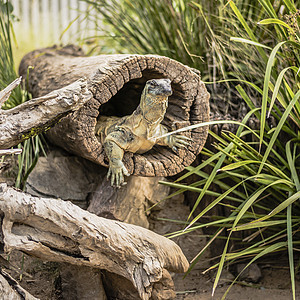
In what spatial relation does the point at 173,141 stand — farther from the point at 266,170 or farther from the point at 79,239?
the point at 79,239

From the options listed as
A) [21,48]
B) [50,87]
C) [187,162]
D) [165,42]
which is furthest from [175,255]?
[21,48]

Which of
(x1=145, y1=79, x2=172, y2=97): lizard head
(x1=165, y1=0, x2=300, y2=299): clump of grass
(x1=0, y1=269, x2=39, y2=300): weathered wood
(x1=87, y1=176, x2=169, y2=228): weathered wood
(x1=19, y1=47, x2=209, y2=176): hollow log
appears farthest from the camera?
(x1=87, y1=176, x2=169, y2=228): weathered wood

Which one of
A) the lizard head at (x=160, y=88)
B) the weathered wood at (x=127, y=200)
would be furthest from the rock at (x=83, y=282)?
the lizard head at (x=160, y=88)

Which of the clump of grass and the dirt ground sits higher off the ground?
the clump of grass

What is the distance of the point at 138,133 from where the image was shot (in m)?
2.05

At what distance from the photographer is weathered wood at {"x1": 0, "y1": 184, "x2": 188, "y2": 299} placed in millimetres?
1614

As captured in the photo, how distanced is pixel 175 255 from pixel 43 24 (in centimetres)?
346

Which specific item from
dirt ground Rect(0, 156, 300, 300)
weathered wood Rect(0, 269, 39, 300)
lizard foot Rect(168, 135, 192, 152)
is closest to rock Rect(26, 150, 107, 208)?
dirt ground Rect(0, 156, 300, 300)

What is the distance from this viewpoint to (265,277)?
2.55 metres

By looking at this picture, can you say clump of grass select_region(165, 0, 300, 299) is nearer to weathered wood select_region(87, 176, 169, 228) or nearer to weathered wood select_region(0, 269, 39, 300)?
weathered wood select_region(87, 176, 169, 228)

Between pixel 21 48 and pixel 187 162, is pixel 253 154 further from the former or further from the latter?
pixel 21 48

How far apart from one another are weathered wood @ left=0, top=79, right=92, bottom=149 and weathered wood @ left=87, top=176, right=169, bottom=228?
2.31 ft

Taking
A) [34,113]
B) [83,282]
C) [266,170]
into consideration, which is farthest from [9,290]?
[266,170]

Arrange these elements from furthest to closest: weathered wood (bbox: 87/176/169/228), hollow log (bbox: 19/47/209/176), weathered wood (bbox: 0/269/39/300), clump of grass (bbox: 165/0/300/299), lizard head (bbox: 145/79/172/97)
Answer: weathered wood (bbox: 87/176/169/228) → clump of grass (bbox: 165/0/300/299) → hollow log (bbox: 19/47/209/176) → lizard head (bbox: 145/79/172/97) → weathered wood (bbox: 0/269/39/300)
